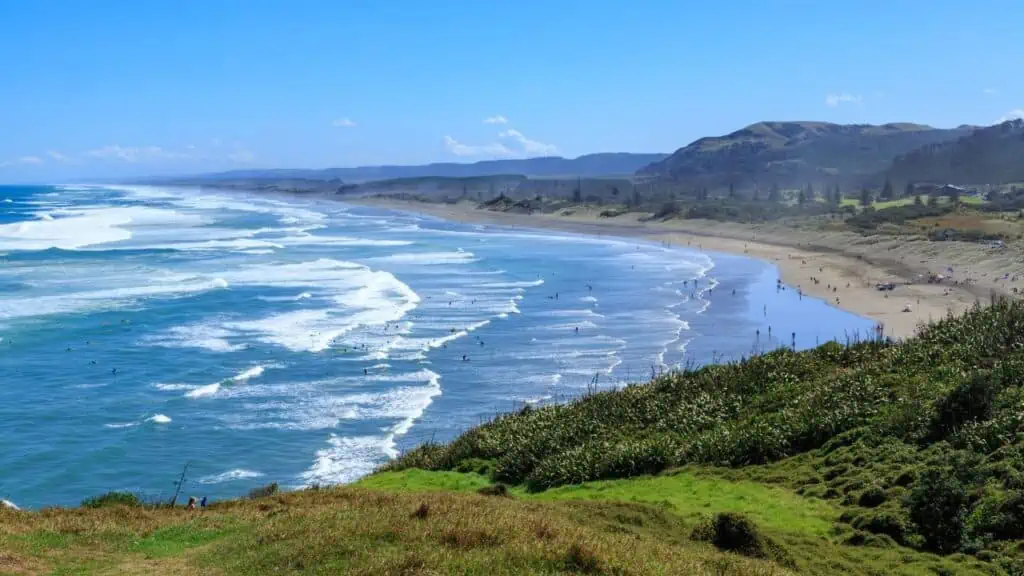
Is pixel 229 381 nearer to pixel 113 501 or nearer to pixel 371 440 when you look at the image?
pixel 371 440

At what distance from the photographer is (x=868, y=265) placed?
69.8 meters

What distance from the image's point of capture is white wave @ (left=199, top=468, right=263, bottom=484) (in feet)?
86.3

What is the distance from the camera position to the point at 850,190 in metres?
161

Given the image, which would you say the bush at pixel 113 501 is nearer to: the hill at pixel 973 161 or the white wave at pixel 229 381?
the white wave at pixel 229 381

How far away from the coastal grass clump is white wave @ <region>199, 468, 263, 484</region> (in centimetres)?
408

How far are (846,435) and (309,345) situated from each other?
2727 cm

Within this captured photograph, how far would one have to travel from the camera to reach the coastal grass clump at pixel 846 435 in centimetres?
1584

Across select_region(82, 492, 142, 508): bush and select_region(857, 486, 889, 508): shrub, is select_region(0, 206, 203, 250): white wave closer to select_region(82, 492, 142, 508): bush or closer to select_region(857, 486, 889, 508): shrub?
select_region(82, 492, 142, 508): bush

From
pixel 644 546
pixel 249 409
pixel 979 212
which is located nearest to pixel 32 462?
pixel 249 409

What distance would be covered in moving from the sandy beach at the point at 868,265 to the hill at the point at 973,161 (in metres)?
71.8

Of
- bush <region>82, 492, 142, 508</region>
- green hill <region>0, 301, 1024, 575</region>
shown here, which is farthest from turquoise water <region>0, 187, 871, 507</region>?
green hill <region>0, 301, 1024, 575</region>

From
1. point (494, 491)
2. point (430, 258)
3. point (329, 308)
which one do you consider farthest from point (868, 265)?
point (494, 491)

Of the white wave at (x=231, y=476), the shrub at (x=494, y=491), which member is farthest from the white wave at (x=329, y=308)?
the shrub at (x=494, y=491)

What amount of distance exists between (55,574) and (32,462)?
53.6 feet
